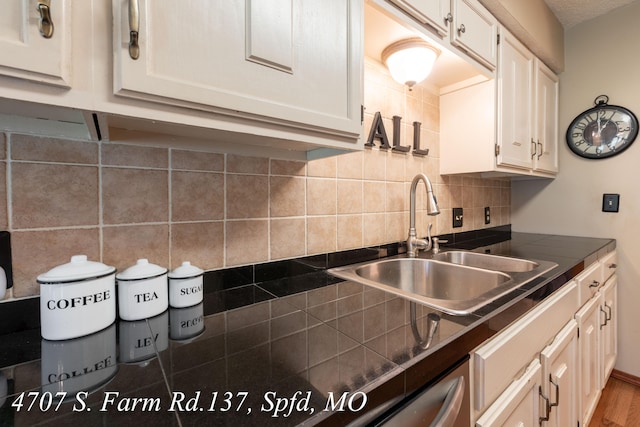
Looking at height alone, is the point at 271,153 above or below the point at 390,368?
above

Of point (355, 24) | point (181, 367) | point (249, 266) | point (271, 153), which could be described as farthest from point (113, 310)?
point (355, 24)

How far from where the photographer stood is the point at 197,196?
81 cm

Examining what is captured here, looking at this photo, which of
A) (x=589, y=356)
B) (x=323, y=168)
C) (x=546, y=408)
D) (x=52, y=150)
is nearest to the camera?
(x=52, y=150)

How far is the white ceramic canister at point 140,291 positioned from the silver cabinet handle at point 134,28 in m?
0.44

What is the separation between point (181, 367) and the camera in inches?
18.0

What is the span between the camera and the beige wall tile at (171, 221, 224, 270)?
78cm

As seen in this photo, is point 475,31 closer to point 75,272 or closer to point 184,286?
point 184,286

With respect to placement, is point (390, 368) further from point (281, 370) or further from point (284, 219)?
point (284, 219)

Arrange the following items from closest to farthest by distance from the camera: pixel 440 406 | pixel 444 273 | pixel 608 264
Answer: pixel 440 406 → pixel 444 273 → pixel 608 264

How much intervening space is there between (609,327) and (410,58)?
6.12 feet

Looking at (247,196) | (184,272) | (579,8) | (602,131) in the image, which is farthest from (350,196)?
(579,8)

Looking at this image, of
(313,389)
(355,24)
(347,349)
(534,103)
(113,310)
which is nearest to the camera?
(313,389)

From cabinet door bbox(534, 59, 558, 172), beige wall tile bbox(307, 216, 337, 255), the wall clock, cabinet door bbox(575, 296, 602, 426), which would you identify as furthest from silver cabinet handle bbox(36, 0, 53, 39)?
the wall clock

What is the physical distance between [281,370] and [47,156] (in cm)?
67
